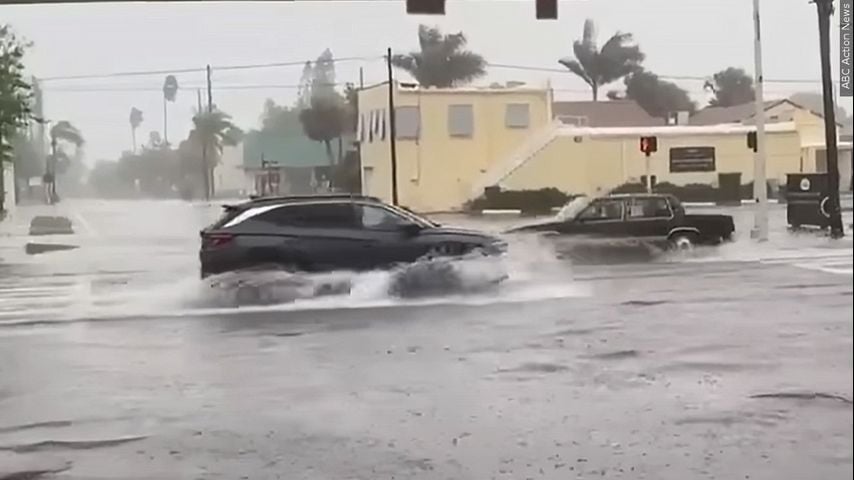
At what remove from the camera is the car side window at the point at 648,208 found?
2480 millimetres

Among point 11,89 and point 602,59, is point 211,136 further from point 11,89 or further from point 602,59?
point 602,59

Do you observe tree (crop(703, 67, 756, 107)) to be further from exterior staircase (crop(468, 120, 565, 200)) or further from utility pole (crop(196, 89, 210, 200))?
utility pole (crop(196, 89, 210, 200))

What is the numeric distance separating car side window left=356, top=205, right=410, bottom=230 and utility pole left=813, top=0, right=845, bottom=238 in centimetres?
95

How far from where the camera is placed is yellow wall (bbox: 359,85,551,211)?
8.10 feet

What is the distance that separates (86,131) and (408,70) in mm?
733

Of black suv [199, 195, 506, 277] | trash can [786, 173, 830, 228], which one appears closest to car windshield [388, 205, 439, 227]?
black suv [199, 195, 506, 277]

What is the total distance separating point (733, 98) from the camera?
2492 millimetres

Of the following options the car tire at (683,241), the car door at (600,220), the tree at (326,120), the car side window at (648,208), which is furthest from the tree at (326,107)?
the car tire at (683,241)

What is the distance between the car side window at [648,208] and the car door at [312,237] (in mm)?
627

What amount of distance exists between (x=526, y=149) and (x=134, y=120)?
883mm

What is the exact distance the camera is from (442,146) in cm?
249

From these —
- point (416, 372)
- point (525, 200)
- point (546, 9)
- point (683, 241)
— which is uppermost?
point (546, 9)

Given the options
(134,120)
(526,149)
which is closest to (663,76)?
(526,149)

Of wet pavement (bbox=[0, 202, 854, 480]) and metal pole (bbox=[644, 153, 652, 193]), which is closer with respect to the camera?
wet pavement (bbox=[0, 202, 854, 480])
